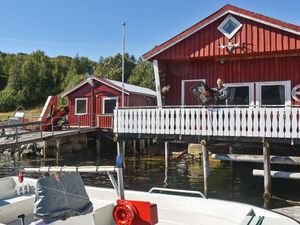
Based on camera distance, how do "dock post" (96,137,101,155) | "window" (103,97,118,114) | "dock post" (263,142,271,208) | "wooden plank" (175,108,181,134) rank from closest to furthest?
"dock post" (263,142,271,208) < "wooden plank" (175,108,181,134) < "dock post" (96,137,101,155) < "window" (103,97,118,114)

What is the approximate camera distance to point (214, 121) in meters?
14.0

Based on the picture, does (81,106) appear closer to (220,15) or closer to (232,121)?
(220,15)

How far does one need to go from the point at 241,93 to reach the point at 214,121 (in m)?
3.07

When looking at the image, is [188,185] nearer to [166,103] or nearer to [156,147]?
[166,103]

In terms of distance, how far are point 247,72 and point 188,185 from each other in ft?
17.9

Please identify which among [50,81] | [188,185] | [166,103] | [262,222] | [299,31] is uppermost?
[50,81]

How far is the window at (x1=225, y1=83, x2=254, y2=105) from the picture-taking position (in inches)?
637

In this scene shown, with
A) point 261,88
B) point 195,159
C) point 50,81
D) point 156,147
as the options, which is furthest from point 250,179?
point 50,81

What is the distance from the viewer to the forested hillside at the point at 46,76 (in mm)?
59959

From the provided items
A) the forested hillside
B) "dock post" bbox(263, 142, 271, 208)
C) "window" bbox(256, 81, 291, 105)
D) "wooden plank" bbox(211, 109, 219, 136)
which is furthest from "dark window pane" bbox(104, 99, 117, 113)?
the forested hillside

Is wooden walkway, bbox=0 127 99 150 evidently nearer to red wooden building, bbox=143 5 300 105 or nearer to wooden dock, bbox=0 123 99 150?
wooden dock, bbox=0 123 99 150

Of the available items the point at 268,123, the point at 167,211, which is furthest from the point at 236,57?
the point at 167,211

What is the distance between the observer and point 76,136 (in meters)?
28.0

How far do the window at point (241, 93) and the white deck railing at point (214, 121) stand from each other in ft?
8.66
